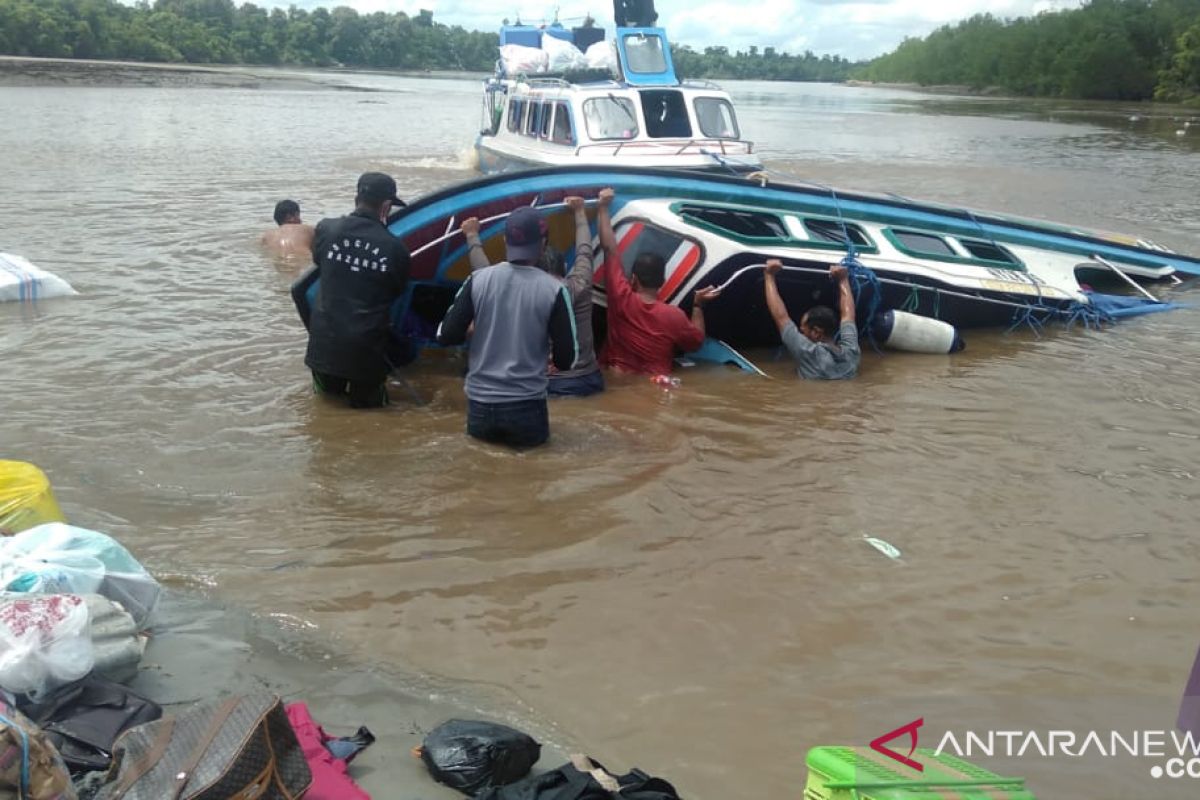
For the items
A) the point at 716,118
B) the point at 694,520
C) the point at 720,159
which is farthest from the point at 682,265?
the point at 716,118

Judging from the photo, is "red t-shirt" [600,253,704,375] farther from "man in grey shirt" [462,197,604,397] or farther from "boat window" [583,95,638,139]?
"boat window" [583,95,638,139]

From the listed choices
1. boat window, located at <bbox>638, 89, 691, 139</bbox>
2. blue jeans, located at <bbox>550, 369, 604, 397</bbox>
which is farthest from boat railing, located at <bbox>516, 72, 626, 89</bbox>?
blue jeans, located at <bbox>550, 369, 604, 397</bbox>

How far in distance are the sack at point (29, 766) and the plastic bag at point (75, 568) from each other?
0.83m

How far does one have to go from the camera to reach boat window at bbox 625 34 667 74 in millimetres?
14539

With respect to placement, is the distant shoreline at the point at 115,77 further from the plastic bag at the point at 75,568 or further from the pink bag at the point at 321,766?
the pink bag at the point at 321,766

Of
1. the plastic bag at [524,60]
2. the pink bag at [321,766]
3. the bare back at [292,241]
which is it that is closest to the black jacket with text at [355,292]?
the pink bag at [321,766]

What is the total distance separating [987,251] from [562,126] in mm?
6503

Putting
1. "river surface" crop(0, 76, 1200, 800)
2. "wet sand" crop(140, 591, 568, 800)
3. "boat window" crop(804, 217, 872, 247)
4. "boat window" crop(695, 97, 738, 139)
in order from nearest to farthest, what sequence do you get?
"wet sand" crop(140, 591, 568, 800) → "river surface" crop(0, 76, 1200, 800) → "boat window" crop(804, 217, 872, 247) → "boat window" crop(695, 97, 738, 139)

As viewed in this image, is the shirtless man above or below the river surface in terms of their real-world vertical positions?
above

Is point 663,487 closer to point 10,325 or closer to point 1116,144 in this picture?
point 10,325

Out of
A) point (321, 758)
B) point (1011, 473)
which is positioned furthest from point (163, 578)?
point (1011, 473)

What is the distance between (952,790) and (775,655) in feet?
5.72

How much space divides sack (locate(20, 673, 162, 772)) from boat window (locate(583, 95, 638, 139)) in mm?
11140

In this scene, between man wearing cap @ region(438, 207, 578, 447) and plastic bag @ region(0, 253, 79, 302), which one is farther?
plastic bag @ region(0, 253, 79, 302)
